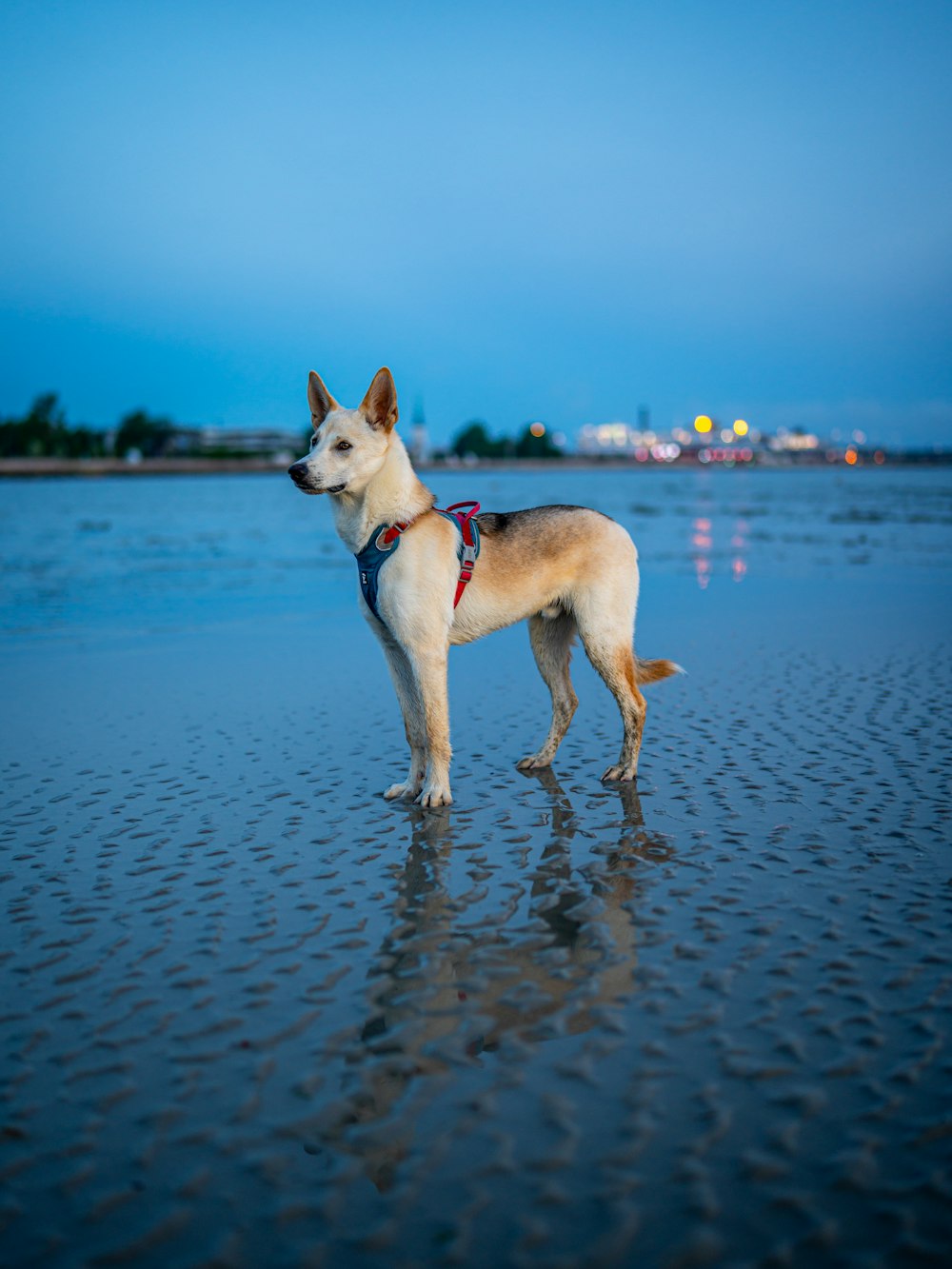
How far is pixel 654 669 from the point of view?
22.9 ft

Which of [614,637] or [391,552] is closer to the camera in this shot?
[391,552]

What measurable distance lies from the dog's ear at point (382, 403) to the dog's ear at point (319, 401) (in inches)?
13.9

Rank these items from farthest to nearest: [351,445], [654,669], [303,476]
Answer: [654,669]
[351,445]
[303,476]

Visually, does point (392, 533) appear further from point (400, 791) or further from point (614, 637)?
point (614, 637)

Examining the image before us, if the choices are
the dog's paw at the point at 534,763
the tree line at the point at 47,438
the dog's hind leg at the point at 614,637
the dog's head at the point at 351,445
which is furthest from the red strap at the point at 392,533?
the tree line at the point at 47,438

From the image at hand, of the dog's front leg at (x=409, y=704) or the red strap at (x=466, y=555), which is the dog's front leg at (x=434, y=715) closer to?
the dog's front leg at (x=409, y=704)

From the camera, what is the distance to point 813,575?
60.2ft

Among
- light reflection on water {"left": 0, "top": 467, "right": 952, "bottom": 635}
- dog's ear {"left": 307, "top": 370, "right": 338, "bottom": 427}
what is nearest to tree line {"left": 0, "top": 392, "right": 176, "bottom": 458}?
light reflection on water {"left": 0, "top": 467, "right": 952, "bottom": 635}

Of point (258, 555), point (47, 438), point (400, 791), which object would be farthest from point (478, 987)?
point (47, 438)

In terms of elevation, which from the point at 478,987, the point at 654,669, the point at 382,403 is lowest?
the point at 478,987

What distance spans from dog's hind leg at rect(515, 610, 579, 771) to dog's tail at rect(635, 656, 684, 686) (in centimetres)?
49

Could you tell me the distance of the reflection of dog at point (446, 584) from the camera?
5863 mm

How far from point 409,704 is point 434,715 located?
40 centimetres

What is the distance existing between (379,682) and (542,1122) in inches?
268
